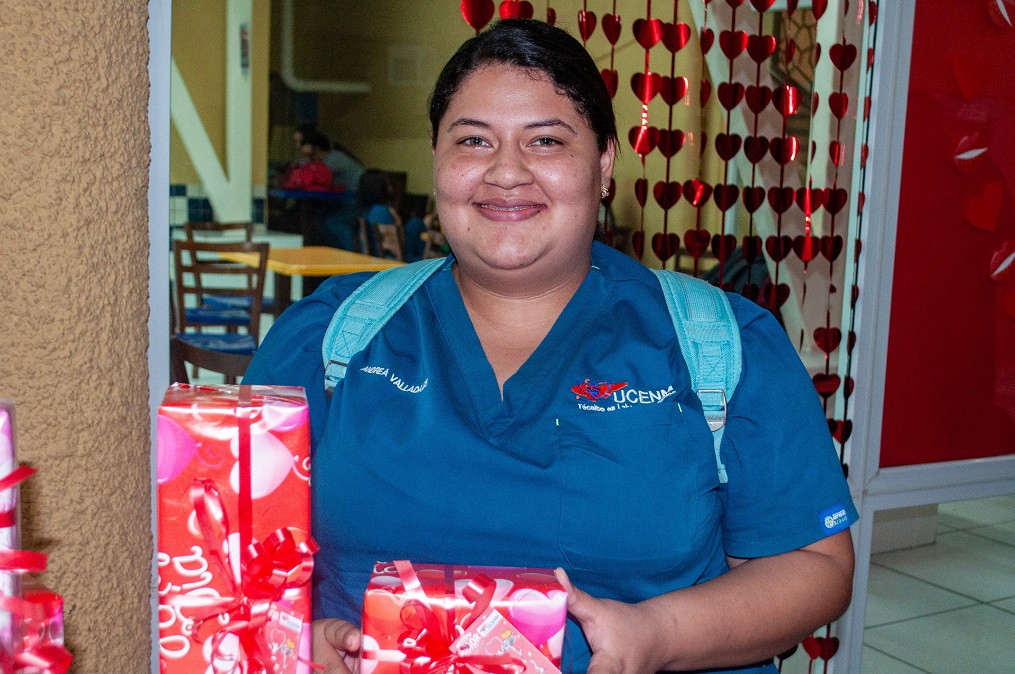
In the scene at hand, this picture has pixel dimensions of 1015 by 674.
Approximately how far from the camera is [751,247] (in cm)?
229

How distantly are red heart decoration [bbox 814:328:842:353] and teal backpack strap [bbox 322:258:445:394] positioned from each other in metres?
1.25

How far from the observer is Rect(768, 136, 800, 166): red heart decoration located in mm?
2236

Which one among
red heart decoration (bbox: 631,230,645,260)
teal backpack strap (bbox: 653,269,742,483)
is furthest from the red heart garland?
teal backpack strap (bbox: 653,269,742,483)

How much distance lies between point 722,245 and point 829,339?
348 millimetres

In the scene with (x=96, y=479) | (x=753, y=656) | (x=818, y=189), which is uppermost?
(x=818, y=189)

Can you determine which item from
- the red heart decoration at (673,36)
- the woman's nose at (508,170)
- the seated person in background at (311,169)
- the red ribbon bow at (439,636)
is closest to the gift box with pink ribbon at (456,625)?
the red ribbon bow at (439,636)

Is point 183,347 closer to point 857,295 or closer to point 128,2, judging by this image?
point 857,295

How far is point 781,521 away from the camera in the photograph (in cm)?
118

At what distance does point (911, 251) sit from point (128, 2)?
6.06 feet

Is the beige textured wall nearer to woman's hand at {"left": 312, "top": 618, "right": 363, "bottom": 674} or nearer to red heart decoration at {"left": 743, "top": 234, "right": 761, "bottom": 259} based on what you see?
woman's hand at {"left": 312, "top": 618, "right": 363, "bottom": 674}

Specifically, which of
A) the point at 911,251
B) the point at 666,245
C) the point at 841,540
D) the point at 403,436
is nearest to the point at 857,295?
the point at 911,251

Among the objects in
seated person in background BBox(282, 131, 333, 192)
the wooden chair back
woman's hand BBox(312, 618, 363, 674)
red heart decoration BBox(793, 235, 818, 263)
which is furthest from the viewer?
seated person in background BBox(282, 131, 333, 192)

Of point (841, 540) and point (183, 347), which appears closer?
point (841, 540)

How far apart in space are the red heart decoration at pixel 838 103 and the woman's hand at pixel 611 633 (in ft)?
5.28
